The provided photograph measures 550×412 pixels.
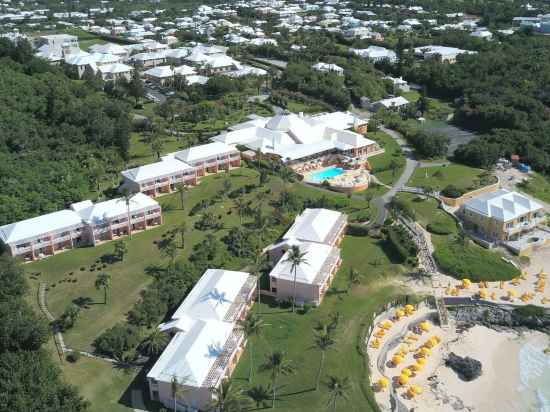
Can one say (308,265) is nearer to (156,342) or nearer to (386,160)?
(156,342)

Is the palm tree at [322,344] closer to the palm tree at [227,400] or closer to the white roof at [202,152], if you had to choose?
the palm tree at [227,400]

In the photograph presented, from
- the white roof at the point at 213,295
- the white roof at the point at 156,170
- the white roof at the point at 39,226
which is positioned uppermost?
the white roof at the point at 213,295

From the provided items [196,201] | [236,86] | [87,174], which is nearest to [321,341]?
[196,201]

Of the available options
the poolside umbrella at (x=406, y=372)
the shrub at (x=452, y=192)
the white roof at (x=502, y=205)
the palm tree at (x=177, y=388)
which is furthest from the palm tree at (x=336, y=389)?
the shrub at (x=452, y=192)

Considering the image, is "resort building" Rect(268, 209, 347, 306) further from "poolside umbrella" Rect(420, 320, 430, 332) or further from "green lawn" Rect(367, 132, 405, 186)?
"green lawn" Rect(367, 132, 405, 186)

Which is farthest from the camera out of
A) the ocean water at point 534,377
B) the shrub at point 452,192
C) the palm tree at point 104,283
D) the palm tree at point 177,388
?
the shrub at point 452,192

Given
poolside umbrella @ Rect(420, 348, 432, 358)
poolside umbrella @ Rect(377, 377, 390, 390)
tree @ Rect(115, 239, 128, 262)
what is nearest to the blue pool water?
tree @ Rect(115, 239, 128, 262)
